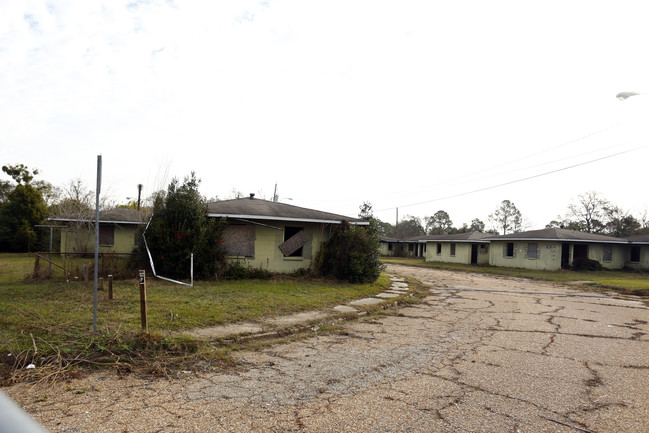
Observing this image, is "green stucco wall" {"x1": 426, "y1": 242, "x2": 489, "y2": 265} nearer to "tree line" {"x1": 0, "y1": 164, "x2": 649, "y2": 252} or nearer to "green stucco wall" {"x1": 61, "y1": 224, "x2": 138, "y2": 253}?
"tree line" {"x1": 0, "y1": 164, "x2": 649, "y2": 252}

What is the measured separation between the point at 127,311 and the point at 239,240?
7085 mm

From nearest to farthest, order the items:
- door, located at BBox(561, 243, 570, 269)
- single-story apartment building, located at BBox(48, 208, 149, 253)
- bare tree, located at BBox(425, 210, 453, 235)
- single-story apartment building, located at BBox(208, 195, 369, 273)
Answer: single-story apartment building, located at BBox(208, 195, 369, 273) < single-story apartment building, located at BBox(48, 208, 149, 253) < door, located at BBox(561, 243, 570, 269) < bare tree, located at BBox(425, 210, 453, 235)

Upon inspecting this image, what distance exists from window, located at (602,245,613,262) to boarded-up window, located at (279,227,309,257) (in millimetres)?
26147

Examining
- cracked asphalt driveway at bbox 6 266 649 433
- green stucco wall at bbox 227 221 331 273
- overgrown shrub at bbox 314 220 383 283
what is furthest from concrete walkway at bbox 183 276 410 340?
green stucco wall at bbox 227 221 331 273

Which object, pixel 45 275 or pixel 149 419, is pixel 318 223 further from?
pixel 149 419

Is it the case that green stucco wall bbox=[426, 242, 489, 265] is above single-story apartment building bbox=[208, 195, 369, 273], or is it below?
below

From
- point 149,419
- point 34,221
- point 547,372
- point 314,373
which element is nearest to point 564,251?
point 547,372

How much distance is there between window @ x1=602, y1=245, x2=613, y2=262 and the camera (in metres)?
30.0

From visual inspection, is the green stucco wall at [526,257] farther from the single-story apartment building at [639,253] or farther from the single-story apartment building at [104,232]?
the single-story apartment building at [104,232]

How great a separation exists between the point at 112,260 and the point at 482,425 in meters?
12.8

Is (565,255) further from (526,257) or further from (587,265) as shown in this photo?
(526,257)

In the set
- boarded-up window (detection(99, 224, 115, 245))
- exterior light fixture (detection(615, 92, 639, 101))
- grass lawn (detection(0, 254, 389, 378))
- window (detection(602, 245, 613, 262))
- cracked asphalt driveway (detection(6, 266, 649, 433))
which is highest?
exterior light fixture (detection(615, 92, 639, 101))

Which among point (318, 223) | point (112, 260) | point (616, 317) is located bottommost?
point (616, 317)

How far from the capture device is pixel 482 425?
384cm
